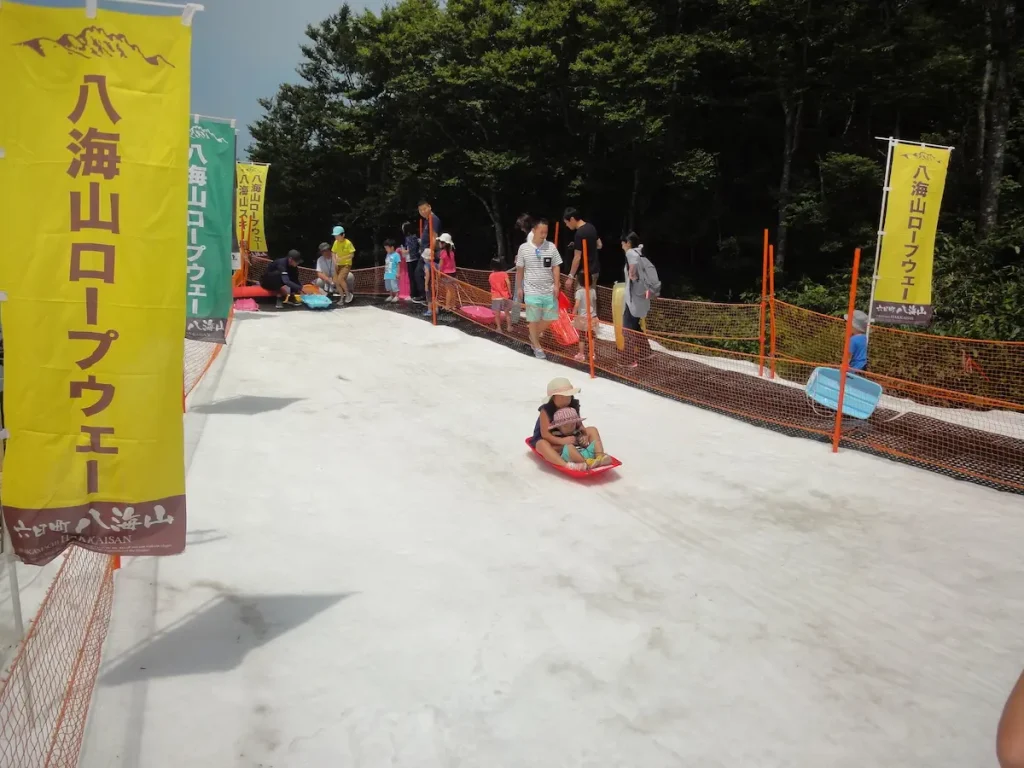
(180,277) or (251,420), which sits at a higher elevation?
(180,277)

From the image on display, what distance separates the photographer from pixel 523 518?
618 centimetres

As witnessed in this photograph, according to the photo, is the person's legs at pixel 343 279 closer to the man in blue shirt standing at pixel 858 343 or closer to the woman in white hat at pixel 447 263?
the woman in white hat at pixel 447 263

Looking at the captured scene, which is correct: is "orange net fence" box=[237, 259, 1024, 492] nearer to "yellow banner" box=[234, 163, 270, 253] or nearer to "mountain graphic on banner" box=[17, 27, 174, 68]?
"yellow banner" box=[234, 163, 270, 253]

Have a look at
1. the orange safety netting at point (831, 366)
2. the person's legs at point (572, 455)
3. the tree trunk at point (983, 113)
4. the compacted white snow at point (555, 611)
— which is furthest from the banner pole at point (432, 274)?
the tree trunk at point (983, 113)

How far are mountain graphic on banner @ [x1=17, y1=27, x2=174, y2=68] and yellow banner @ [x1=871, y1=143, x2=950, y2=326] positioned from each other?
960 cm

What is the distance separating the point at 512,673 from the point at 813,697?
4.97 feet

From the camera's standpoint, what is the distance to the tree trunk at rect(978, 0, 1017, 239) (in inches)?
687

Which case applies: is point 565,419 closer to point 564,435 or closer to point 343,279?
point 564,435

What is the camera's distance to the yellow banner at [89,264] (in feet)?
10.8

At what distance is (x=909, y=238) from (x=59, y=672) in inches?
420

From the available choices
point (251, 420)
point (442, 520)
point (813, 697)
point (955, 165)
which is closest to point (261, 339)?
point (251, 420)

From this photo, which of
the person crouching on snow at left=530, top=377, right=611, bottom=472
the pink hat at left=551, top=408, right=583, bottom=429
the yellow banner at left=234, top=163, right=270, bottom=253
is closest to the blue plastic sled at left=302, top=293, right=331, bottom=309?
the yellow banner at left=234, top=163, right=270, bottom=253

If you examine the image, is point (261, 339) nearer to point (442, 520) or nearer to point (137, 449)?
point (442, 520)

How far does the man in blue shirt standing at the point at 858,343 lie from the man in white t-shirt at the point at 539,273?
3770mm
